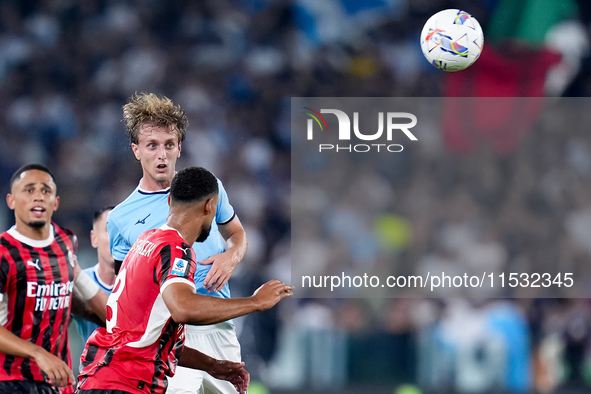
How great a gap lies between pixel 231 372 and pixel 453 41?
369cm

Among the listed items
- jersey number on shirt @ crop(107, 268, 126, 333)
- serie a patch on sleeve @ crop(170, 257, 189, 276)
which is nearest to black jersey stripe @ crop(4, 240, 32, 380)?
jersey number on shirt @ crop(107, 268, 126, 333)

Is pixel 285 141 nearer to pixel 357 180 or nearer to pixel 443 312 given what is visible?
pixel 357 180

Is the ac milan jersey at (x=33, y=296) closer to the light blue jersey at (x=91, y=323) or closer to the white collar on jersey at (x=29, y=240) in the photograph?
the white collar on jersey at (x=29, y=240)

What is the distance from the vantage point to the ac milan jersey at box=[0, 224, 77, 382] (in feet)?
15.0

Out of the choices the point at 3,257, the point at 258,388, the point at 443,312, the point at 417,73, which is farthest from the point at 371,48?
the point at 3,257

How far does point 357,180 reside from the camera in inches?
405

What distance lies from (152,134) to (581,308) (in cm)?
637

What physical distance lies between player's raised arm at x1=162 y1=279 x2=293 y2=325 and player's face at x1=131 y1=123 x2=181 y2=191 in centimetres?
159

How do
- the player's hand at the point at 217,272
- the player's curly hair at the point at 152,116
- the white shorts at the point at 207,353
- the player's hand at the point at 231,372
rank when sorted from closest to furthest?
the player's hand at the point at 231,372 → the player's hand at the point at 217,272 → the white shorts at the point at 207,353 → the player's curly hair at the point at 152,116

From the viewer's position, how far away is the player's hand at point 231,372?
13.9 ft

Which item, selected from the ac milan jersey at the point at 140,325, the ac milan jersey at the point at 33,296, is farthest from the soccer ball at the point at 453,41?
the ac milan jersey at the point at 140,325

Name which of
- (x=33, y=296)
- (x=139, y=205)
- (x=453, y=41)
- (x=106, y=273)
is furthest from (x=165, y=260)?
(x=453, y=41)

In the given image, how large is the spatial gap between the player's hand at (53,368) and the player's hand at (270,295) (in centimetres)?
133

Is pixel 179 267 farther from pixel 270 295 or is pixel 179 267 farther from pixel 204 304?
pixel 270 295
